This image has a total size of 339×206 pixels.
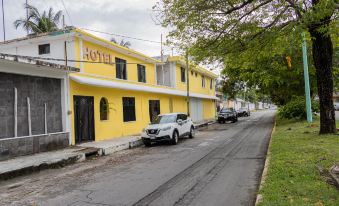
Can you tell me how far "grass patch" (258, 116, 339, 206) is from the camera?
6059 mm

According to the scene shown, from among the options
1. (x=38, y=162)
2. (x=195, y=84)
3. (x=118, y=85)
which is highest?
(x=195, y=84)

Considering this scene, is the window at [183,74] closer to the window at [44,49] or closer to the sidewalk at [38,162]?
the window at [44,49]

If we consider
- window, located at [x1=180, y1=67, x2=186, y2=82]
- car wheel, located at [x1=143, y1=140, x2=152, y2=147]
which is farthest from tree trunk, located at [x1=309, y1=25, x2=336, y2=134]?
window, located at [x1=180, y1=67, x2=186, y2=82]

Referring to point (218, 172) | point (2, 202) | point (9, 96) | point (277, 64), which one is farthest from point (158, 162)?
point (277, 64)

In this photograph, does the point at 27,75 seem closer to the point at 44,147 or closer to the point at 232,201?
the point at 44,147

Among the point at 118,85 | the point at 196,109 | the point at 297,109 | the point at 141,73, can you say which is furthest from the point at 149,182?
the point at 196,109

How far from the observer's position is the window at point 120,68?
2305 centimetres

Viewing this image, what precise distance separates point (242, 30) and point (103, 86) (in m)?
8.62

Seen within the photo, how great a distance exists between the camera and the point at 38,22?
33594mm

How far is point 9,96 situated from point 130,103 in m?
10.7

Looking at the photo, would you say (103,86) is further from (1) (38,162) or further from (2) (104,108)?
(1) (38,162)

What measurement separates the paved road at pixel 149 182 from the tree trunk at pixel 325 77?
12.8ft

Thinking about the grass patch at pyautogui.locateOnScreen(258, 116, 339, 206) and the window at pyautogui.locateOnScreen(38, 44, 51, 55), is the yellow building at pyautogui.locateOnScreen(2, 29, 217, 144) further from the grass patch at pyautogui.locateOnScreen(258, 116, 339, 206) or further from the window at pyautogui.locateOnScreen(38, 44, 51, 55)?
the grass patch at pyautogui.locateOnScreen(258, 116, 339, 206)

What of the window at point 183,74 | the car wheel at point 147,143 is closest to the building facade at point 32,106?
the car wheel at point 147,143
